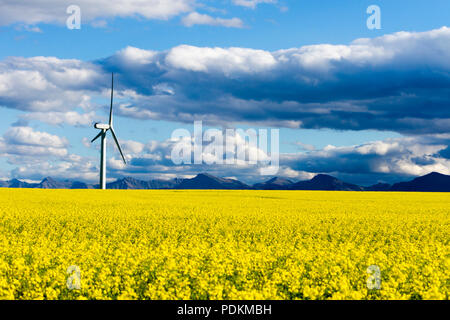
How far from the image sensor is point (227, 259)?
43.0 feet

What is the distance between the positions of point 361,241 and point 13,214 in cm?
2373

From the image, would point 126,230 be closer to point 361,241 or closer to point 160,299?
point 361,241

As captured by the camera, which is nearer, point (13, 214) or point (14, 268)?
point (14, 268)

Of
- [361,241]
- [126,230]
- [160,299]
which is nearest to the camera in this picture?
[160,299]

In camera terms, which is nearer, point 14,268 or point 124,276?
point 124,276

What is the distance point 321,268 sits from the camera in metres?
12.5

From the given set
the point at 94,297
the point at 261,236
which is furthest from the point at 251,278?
the point at 261,236
